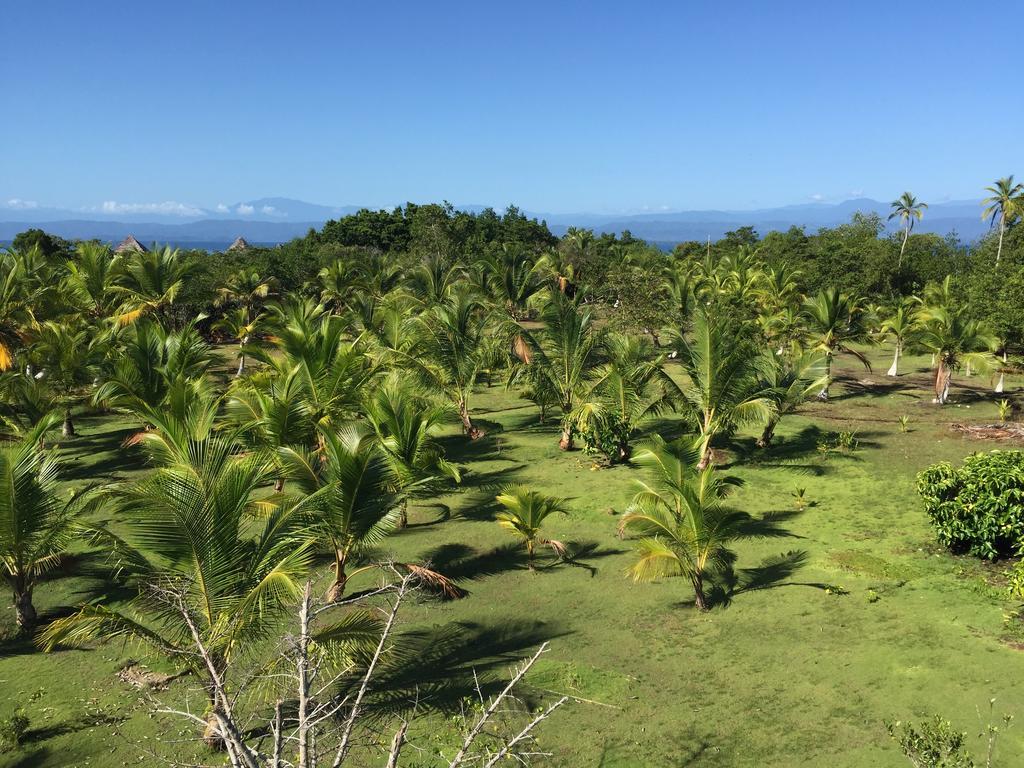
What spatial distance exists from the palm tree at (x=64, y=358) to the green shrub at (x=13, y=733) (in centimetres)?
982

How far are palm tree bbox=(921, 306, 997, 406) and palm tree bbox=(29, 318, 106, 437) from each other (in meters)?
21.1

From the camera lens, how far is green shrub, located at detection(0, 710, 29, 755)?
6461mm

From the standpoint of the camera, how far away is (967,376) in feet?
75.7

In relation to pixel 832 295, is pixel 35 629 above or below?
below

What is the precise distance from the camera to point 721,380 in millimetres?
13500

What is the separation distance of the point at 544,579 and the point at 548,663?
2.22 m

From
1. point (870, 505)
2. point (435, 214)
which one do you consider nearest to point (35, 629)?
point (870, 505)

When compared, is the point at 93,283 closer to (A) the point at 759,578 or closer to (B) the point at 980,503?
(A) the point at 759,578

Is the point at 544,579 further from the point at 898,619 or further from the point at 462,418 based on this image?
the point at 462,418

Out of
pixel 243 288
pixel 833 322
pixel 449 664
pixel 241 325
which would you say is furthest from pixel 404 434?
pixel 243 288

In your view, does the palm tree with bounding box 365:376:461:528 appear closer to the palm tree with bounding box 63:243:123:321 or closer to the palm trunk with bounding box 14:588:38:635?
the palm trunk with bounding box 14:588:38:635

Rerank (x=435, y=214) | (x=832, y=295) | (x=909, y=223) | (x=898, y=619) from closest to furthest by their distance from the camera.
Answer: (x=898, y=619) → (x=832, y=295) → (x=435, y=214) → (x=909, y=223)

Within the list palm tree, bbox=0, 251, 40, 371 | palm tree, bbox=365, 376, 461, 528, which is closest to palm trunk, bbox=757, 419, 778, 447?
palm tree, bbox=365, 376, 461, 528

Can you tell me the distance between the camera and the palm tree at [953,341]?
17750 millimetres
